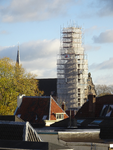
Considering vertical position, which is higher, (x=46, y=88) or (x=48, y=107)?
(x=46, y=88)

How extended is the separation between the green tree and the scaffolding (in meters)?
52.0

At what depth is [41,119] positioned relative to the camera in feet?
185

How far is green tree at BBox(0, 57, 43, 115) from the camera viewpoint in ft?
218

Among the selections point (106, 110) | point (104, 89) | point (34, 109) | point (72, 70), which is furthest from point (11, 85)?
point (104, 89)

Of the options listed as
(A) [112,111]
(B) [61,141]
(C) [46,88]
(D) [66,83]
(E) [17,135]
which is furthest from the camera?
(C) [46,88]

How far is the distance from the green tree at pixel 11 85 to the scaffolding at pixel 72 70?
5200 centimetres

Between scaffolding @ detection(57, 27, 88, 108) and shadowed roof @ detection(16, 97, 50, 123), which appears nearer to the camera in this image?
shadowed roof @ detection(16, 97, 50, 123)

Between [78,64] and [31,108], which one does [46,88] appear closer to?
[78,64]

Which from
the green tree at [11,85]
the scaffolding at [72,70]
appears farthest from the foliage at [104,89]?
the green tree at [11,85]

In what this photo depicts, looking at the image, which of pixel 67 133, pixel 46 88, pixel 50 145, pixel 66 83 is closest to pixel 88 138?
pixel 67 133

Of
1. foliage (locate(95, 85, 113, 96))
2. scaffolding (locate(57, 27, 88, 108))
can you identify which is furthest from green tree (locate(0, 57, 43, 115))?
foliage (locate(95, 85, 113, 96))

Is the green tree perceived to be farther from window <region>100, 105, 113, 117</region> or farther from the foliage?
the foliage

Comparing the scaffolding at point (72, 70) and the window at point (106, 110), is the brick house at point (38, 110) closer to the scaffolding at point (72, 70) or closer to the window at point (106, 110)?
the window at point (106, 110)

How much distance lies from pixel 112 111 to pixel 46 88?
3357 inches
